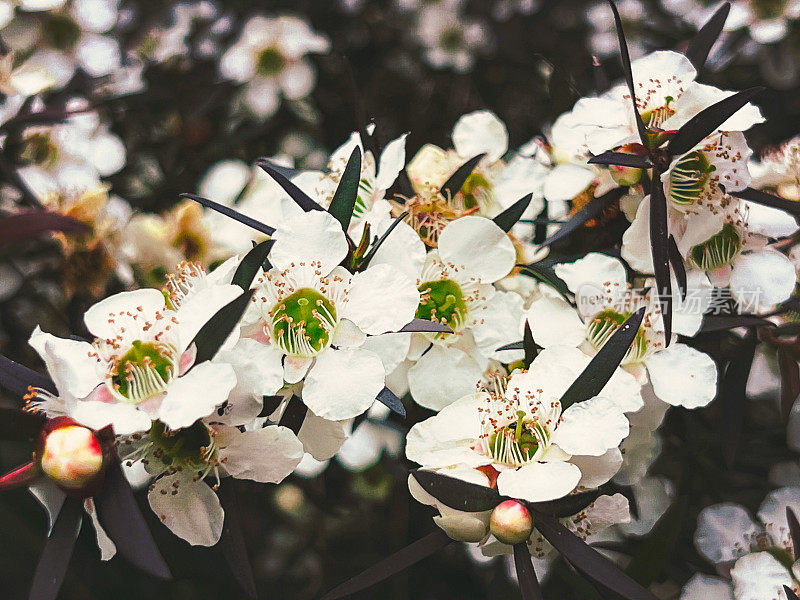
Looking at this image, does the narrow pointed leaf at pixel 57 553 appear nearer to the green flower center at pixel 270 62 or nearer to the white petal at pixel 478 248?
the white petal at pixel 478 248

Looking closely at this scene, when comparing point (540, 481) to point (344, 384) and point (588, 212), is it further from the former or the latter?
point (588, 212)

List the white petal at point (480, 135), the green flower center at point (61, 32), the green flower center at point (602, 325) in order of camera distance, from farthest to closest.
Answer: the green flower center at point (61, 32) → the white petal at point (480, 135) → the green flower center at point (602, 325)

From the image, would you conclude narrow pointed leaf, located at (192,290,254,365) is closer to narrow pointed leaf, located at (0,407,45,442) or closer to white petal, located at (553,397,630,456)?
narrow pointed leaf, located at (0,407,45,442)

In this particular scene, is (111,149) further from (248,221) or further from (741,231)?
(741,231)

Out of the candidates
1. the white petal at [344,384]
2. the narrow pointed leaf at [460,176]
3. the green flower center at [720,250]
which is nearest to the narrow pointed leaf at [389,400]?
the white petal at [344,384]

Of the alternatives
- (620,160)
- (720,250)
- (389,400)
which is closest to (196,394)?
(389,400)
